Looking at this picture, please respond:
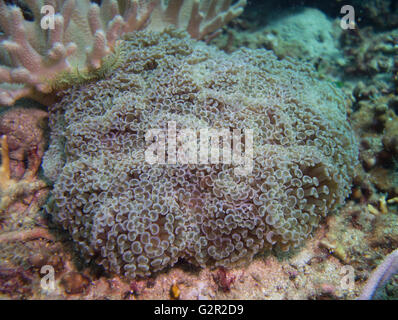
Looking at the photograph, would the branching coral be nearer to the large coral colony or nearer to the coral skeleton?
the large coral colony

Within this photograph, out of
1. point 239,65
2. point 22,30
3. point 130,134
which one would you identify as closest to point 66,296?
point 130,134

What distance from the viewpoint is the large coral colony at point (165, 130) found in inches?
111

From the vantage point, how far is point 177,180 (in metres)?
2.95

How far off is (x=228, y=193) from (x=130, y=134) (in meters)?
1.53

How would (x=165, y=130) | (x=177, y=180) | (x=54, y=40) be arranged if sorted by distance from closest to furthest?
1. (x=177, y=180)
2. (x=165, y=130)
3. (x=54, y=40)

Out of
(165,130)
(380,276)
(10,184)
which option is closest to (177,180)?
(165,130)

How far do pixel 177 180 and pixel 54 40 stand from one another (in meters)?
2.72

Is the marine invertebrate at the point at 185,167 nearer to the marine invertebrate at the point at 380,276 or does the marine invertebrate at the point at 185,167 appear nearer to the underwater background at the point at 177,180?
the underwater background at the point at 177,180

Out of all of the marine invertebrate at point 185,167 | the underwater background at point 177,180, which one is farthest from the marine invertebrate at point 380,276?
the marine invertebrate at point 185,167

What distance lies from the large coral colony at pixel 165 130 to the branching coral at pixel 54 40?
0.01 meters

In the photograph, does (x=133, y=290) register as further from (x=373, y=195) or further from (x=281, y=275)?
(x=373, y=195)

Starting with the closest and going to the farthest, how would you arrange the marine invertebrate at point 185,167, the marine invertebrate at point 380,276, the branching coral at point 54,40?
the marine invertebrate at point 185,167, the marine invertebrate at point 380,276, the branching coral at point 54,40

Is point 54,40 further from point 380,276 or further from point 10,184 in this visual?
point 380,276

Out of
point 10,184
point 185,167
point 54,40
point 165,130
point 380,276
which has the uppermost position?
point 54,40
